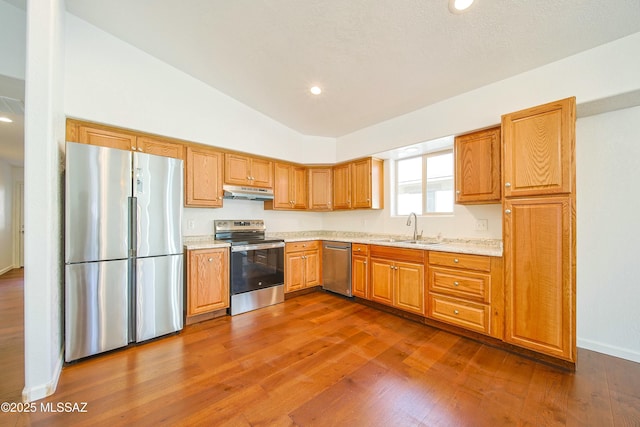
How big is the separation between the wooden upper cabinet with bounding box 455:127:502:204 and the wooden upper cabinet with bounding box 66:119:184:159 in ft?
11.0

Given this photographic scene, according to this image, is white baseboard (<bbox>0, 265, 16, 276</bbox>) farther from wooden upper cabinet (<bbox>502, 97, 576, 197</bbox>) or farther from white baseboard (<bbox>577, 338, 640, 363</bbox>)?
white baseboard (<bbox>577, 338, 640, 363</bbox>)

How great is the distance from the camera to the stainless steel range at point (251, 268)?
3045 millimetres

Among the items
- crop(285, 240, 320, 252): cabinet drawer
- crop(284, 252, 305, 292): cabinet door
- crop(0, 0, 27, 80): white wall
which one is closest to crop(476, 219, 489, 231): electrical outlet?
crop(285, 240, 320, 252): cabinet drawer

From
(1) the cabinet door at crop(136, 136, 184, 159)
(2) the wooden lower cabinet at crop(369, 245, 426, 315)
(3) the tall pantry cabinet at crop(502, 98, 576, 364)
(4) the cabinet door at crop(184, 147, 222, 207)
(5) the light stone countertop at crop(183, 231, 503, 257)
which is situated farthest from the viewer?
(4) the cabinet door at crop(184, 147, 222, 207)

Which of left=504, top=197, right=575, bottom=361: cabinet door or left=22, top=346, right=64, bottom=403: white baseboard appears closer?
left=22, top=346, right=64, bottom=403: white baseboard

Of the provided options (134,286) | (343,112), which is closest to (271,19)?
(343,112)

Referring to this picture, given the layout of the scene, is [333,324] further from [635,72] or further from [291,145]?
[635,72]

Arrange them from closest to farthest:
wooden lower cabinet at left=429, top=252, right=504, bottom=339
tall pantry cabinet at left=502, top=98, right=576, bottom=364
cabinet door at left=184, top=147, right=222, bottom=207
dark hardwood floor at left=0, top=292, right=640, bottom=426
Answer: dark hardwood floor at left=0, top=292, right=640, bottom=426
tall pantry cabinet at left=502, top=98, right=576, bottom=364
wooden lower cabinet at left=429, top=252, right=504, bottom=339
cabinet door at left=184, top=147, right=222, bottom=207

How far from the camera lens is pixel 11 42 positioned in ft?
6.92

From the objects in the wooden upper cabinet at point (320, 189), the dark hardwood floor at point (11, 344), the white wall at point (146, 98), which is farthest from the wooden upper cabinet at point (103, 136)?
Answer: the wooden upper cabinet at point (320, 189)

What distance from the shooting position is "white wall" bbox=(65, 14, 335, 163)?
229 cm

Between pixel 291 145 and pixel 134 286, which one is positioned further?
pixel 291 145

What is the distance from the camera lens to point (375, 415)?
1.47 m

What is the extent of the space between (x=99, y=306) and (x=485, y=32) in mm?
3985
